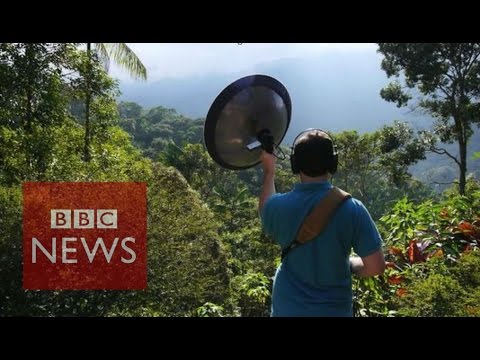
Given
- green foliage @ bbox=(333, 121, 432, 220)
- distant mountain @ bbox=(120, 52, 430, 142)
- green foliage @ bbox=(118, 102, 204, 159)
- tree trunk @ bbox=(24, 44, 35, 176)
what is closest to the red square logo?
tree trunk @ bbox=(24, 44, 35, 176)

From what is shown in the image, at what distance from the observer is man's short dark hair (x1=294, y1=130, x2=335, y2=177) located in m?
1.33

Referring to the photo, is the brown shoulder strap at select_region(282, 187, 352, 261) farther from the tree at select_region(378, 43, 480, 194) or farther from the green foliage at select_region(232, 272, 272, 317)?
the tree at select_region(378, 43, 480, 194)

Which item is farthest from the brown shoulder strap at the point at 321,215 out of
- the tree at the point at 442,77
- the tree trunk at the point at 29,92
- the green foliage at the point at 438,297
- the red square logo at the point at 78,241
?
the tree at the point at 442,77

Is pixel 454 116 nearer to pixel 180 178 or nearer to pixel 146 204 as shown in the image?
pixel 180 178

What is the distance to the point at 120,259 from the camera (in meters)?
4.73

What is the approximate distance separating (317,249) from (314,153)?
24cm

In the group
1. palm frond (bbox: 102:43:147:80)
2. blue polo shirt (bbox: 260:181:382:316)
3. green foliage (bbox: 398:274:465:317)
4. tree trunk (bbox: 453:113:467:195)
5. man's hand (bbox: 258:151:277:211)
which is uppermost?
palm frond (bbox: 102:43:147:80)

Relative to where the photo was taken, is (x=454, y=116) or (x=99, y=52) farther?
(x=454, y=116)

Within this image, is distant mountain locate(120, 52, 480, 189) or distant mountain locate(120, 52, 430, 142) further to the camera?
distant mountain locate(120, 52, 430, 142)

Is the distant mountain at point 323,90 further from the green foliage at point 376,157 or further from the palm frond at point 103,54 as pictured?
the palm frond at point 103,54

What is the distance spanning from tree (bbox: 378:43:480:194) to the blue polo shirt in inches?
357

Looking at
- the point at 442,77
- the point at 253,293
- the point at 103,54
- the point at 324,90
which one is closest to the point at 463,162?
the point at 442,77
